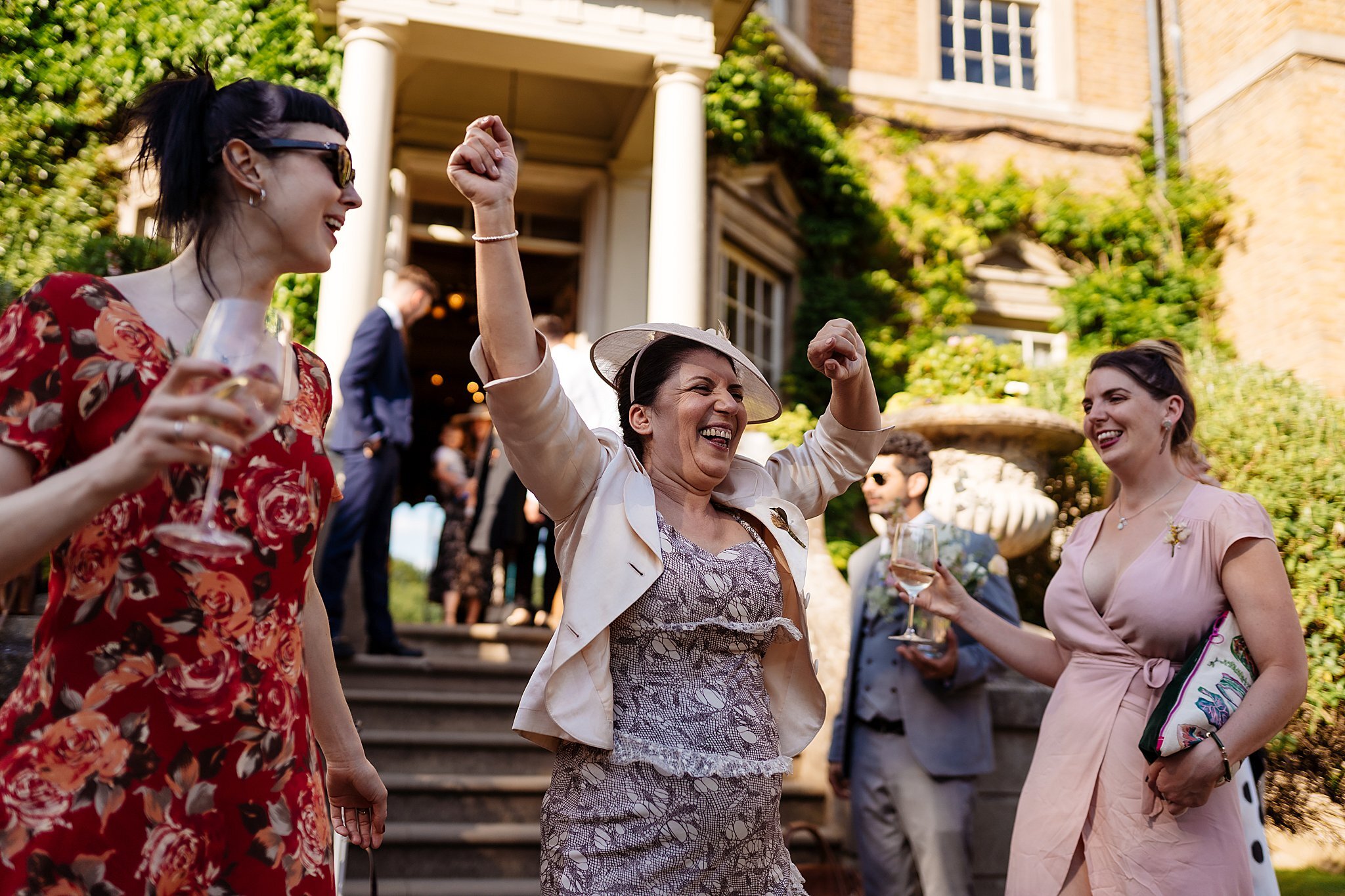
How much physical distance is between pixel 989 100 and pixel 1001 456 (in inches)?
264

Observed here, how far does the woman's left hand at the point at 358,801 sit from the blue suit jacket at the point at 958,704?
101 inches

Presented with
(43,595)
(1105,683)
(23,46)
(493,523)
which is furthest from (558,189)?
(1105,683)

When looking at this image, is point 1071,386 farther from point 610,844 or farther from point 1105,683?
point 610,844

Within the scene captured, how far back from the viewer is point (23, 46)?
9.22 meters

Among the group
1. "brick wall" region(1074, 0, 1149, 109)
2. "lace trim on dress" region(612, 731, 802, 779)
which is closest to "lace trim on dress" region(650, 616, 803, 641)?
"lace trim on dress" region(612, 731, 802, 779)

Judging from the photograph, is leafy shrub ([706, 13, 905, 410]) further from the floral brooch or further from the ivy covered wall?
the floral brooch

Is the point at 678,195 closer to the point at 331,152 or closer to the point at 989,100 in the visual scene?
the point at 989,100

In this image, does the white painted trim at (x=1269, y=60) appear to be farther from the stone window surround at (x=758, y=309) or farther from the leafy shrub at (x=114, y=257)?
the leafy shrub at (x=114, y=257)

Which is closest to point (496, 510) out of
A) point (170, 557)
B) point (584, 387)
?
point (584, 387)

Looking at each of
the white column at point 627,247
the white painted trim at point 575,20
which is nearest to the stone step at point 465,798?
the white column at point 627,247

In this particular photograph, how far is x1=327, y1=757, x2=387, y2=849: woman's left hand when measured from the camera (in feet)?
6.52

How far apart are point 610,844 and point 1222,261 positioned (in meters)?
11.5

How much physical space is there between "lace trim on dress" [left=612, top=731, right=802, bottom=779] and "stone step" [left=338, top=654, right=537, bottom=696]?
12.4ft

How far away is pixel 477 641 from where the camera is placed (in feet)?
21.6
